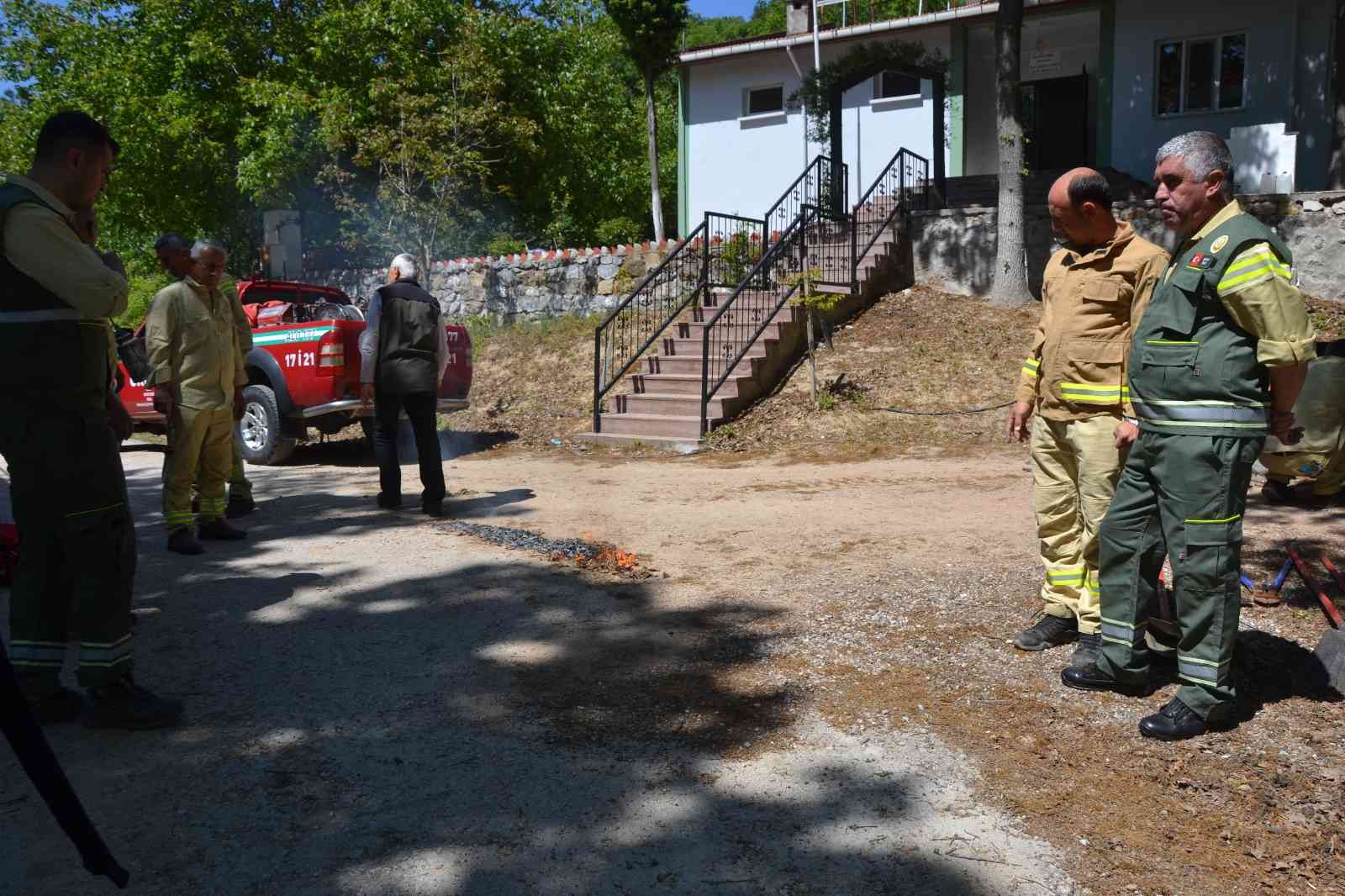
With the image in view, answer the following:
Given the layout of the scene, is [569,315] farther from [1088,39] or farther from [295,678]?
[295,678]

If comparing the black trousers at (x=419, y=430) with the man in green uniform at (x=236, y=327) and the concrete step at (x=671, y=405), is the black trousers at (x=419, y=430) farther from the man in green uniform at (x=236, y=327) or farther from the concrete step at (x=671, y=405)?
the concrete step at (x=671, y=405)

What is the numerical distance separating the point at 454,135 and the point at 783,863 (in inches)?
731

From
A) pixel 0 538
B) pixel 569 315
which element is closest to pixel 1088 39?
pixel 569 315

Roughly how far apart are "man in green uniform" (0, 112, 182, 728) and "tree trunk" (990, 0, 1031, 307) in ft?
39.4

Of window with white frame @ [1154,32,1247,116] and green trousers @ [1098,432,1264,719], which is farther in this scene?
window with white frame @ [1154,32,1247,116]

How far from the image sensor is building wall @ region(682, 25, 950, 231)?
1897cm

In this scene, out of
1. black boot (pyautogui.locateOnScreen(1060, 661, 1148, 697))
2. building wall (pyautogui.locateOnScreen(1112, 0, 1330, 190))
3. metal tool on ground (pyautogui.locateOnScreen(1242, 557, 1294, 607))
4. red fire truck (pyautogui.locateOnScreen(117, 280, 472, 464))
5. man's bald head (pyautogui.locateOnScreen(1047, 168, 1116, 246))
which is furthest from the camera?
building wall (pyautogui.locateOnScreen(1112, 0, 1330, 190))

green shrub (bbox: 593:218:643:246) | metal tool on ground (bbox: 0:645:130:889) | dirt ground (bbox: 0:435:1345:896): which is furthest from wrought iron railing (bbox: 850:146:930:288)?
metal tool on ground (bbox: 0:645:130:889)

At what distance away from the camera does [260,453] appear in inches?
418

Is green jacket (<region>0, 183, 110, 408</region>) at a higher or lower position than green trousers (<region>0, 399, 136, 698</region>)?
higher

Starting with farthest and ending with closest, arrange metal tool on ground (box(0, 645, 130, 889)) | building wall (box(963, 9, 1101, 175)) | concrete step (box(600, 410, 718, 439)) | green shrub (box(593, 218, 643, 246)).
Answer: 1. green shrub (box(593, 218, 643, 246))
2. building wall (box(963, 9, 1101, 175))
3. concrete step (box(600, 410, 718, 439))
4. metal tool on ground (box(0, 645, 130, 889))

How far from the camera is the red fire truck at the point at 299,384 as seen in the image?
9891mm

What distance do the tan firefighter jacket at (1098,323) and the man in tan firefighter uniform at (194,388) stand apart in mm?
4843

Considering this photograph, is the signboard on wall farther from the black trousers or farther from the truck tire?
the black trousers
